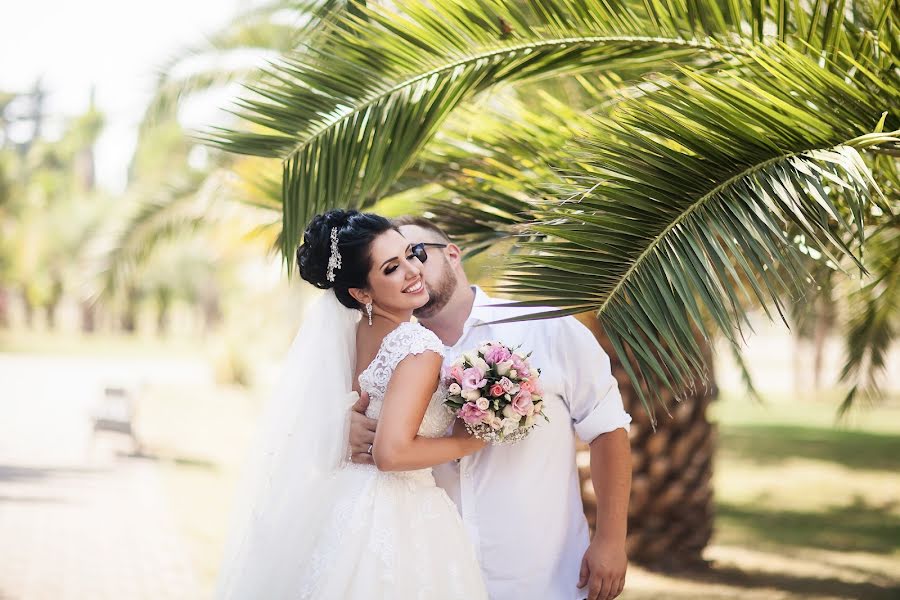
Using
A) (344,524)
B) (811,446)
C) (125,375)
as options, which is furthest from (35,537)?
(125,375)

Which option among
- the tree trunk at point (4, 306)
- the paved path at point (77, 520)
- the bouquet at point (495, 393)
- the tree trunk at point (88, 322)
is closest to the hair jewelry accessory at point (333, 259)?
the bouquet at point (495, 393)

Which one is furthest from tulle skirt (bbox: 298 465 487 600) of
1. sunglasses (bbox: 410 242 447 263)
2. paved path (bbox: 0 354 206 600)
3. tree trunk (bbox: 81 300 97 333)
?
tree trunk (bbox: 81 300 97 333)

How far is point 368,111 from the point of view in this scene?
3.93 metres

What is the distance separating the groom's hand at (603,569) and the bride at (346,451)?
0.36 meters

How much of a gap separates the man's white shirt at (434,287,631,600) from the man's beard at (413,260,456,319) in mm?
182

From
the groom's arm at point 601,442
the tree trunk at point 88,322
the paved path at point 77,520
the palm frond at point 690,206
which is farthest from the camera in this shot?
the tree trunk at point 88,322

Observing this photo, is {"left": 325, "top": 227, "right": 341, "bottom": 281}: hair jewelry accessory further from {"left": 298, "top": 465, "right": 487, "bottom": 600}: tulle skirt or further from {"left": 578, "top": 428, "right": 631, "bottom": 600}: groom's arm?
{"left": 578, "top": 428, "right": 631, "bottom": 600}: groom's arm

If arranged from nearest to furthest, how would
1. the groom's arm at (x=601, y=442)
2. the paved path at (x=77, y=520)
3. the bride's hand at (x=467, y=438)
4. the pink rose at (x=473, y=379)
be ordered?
the pink rose at (x=473, y=379) < the bride's hand at (x=467, y=438) < the groom's arm at (x=601, y=442) < the paved path at (x=77, y=520)

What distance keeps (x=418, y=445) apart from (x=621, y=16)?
1900 mm

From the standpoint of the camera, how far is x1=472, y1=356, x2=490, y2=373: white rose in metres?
2.92

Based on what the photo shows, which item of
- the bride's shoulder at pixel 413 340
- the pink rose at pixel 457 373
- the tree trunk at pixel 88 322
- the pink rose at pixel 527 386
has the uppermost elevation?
the tree trunk at pixel 88 322

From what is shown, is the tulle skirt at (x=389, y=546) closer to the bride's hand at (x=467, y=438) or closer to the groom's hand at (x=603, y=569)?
the bride's hand at (x=467, y=438)

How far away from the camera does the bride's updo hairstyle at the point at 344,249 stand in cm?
315

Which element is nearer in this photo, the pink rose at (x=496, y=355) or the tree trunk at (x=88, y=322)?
the pink rose at (x=496, y=355)
